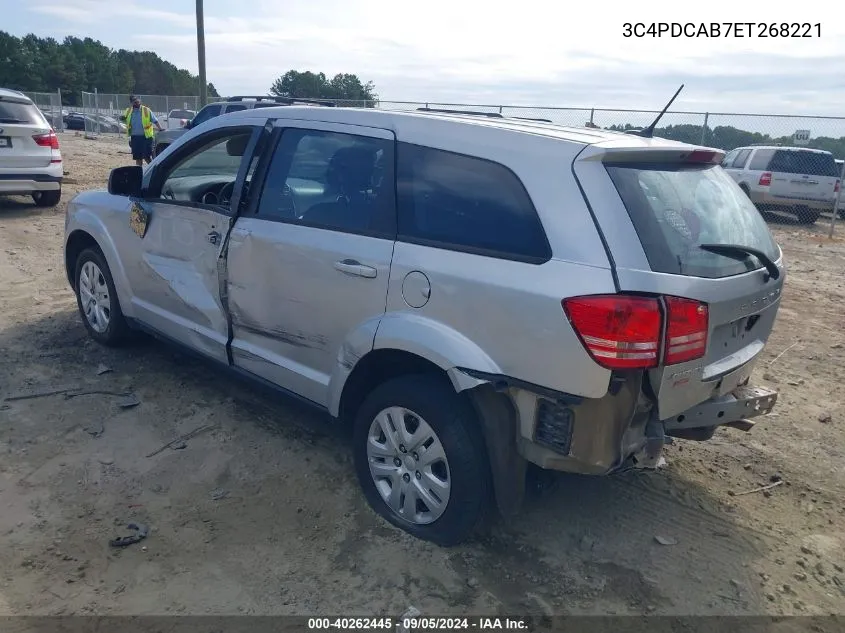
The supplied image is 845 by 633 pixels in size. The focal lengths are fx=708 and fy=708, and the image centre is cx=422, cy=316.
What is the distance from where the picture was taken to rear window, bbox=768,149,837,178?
1431 centimetres

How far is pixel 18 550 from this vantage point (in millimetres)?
3066

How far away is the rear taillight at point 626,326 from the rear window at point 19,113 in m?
9.94

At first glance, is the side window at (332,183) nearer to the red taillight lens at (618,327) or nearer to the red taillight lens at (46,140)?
the red taillight lens at (618,327)

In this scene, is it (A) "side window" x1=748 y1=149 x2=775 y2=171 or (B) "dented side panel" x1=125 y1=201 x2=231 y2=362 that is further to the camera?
(A) "side window" x1=748 y1=149 x2=775 y2=171

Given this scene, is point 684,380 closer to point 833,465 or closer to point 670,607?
point 670,607

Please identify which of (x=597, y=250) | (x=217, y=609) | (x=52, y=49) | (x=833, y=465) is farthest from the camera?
(x=52, y=49)

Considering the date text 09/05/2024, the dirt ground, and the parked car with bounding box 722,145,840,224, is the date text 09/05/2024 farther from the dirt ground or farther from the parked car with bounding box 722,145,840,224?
the parked car with bounding box 722,145,840,224

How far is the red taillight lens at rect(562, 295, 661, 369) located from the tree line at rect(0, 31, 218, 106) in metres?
64.3

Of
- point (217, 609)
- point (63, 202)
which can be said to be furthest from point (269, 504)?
point (63, 202)

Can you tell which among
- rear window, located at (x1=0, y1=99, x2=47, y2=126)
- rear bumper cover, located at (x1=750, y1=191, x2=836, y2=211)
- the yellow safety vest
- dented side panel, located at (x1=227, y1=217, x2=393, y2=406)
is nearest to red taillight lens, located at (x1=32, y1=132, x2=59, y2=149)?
rear window, located at (x1=0, y1=99, x2=47, y2=126)

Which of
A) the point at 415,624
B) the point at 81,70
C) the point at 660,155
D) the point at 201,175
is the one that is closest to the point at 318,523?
the point at 415,624

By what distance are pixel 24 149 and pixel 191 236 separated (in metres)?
7.42

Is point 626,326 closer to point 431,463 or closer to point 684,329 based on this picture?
point 684,329

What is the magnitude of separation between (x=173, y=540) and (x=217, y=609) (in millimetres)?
540
